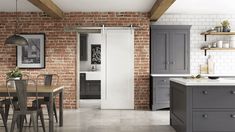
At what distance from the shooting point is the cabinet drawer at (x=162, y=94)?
751 centimetres

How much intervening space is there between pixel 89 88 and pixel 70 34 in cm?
270

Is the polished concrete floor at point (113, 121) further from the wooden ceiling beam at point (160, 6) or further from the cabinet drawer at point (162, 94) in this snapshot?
the wooden ceiling beam at point (160, 6)

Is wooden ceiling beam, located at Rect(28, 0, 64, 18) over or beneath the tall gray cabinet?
over

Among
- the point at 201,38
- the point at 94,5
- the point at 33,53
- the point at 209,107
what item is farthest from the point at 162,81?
the point at 33,53

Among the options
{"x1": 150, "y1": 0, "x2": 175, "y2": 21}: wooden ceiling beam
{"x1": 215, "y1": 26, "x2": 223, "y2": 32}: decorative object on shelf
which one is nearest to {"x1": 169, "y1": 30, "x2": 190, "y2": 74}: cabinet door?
{"x1": 150, "y1": 0, "x2": 175, "y2": 21}: wooden ceiling beam

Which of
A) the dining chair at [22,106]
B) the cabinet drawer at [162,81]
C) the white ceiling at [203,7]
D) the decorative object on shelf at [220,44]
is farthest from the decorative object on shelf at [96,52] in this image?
the dining chair at [22,106]

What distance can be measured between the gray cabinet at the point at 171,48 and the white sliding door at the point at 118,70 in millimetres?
633

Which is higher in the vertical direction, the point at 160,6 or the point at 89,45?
the point at 160,6

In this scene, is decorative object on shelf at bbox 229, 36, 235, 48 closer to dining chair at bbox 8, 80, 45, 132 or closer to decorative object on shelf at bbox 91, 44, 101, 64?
decorative object on shelf at bbox 91, 44, 101, 64

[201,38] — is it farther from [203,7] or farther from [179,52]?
[203,7]

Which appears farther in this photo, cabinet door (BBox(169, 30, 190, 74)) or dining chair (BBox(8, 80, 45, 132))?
cabinet door (BBox(169, 30, 190, 74))

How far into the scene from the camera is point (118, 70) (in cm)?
780

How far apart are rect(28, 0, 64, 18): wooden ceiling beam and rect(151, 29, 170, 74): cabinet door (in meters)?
2.37

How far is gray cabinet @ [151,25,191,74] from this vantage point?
302 inches
